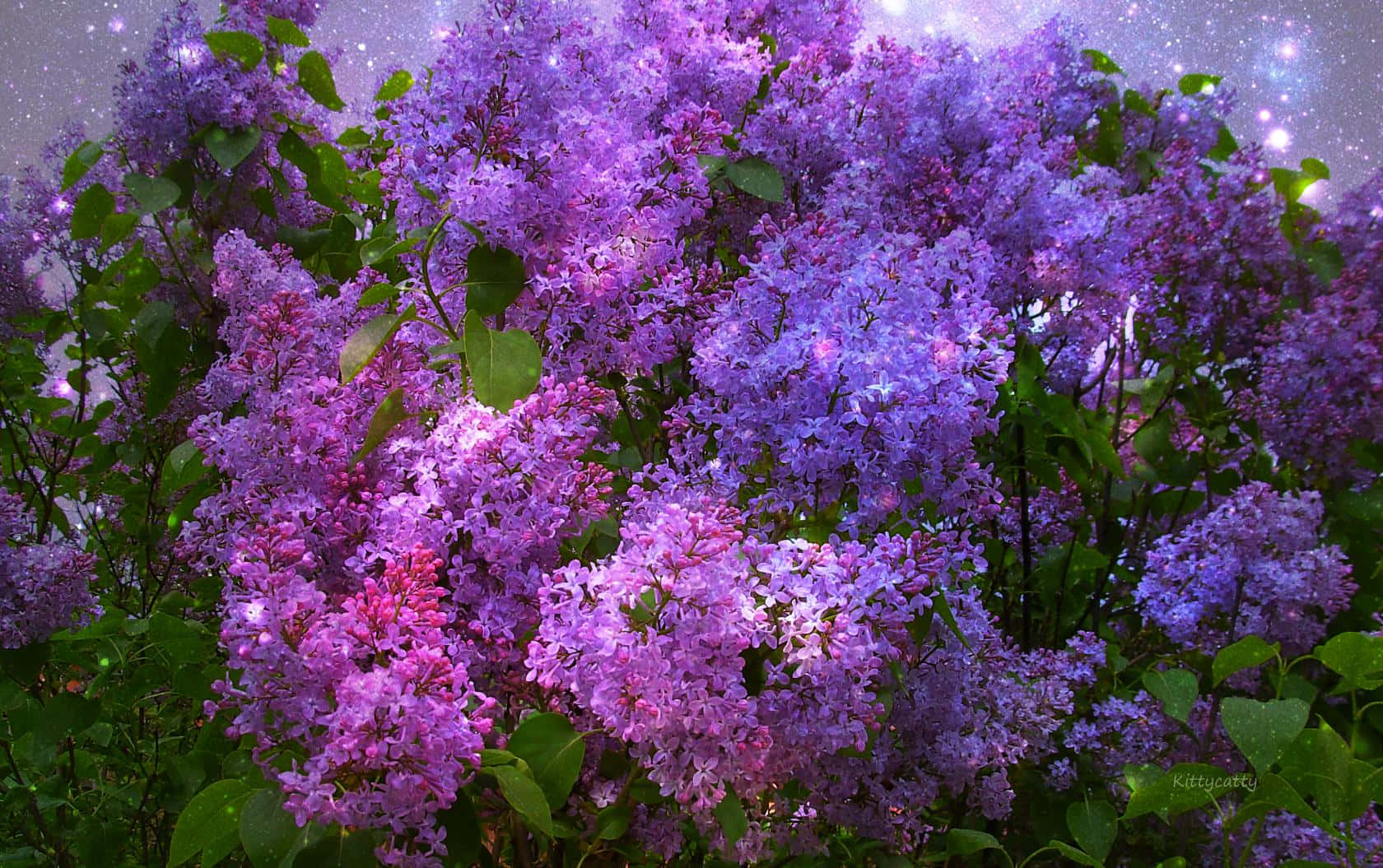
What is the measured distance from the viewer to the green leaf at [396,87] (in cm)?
172

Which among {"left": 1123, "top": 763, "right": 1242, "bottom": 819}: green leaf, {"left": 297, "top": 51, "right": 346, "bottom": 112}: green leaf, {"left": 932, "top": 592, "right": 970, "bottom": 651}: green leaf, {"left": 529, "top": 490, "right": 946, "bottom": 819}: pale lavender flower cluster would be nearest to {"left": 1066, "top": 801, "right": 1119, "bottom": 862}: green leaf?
{"left": 1123, "top": 763, "right": 1242, "bottom": 819}: green leaf

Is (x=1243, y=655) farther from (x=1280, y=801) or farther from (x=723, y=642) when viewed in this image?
(x=723, y=642)

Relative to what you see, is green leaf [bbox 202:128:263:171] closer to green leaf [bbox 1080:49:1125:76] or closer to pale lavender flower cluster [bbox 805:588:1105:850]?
pale lavender flower cluster [bbox 805:588:1105:850]

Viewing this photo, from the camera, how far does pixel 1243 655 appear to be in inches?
38.9

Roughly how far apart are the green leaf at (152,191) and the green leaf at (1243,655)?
1.37 metres

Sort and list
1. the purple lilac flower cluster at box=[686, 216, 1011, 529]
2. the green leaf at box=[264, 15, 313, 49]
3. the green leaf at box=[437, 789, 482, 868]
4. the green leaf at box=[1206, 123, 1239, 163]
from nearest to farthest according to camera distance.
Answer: the green leaf at box=[437, 789, 482, 868]
the purple lilac flower cluster at box=[686, 216, 1011, 529]
the green leaf at box=[264, 15, 313, 49]
the green leaf at box=[1206, 123, 1239, 163]

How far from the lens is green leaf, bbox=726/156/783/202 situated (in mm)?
1216

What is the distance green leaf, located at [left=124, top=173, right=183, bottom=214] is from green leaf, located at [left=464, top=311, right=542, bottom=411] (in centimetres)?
69

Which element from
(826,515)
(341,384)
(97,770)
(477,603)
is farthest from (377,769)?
(97,770)

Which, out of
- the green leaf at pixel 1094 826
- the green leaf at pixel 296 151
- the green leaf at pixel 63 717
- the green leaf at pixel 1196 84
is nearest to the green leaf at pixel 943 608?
the green leaf at pixel 1094 826

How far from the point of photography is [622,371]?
1047mm

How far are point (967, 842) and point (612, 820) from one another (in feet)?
1.50

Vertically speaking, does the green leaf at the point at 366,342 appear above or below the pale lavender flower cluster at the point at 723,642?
above

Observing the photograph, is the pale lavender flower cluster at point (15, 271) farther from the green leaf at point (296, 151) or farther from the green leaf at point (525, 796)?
the green leaf at point (525, 796)
